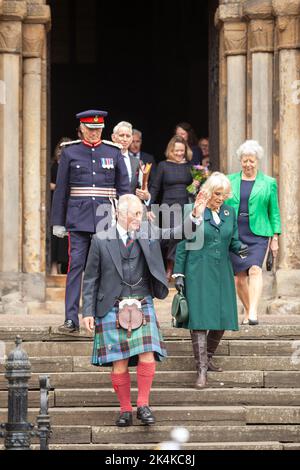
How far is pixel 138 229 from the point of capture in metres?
12.9

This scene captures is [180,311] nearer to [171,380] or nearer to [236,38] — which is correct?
[171,380]

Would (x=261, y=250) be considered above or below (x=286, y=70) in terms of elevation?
below

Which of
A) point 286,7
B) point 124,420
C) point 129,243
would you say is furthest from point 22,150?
point 124,420

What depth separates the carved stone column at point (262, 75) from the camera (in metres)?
17.7

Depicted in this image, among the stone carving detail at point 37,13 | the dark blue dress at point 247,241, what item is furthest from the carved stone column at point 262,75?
the dark blue dress at point 247,241

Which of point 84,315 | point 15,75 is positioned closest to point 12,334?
point 84,315

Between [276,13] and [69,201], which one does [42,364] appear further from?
[276,13]

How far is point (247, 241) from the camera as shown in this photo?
49.0 feet

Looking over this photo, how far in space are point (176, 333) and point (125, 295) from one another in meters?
→ 1.60

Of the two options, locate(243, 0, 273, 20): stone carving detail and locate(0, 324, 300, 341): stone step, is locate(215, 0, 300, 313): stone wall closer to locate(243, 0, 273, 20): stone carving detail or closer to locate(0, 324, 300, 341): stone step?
locate(243, 0, 273, 20): stone carving detail

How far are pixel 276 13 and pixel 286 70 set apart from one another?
0.60m

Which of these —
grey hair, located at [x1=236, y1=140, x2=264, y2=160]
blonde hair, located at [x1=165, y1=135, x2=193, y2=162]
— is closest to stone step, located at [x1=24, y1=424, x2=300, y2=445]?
grey hair, located at [x1=236, y1=140, x2=264, y2=160]

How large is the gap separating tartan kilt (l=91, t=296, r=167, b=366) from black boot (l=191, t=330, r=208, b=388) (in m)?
0.71
